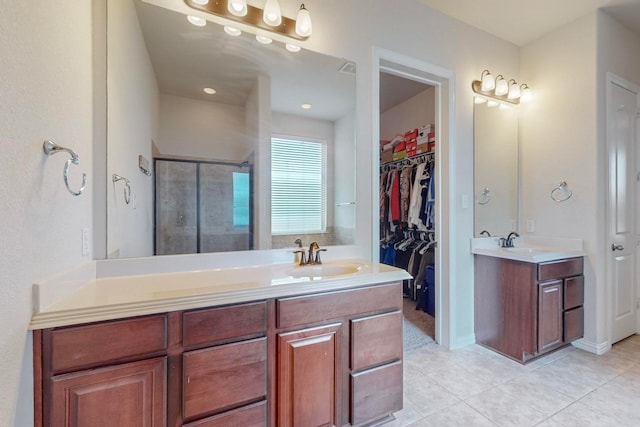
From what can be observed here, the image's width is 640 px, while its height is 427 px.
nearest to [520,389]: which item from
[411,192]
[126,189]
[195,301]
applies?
[195,301]

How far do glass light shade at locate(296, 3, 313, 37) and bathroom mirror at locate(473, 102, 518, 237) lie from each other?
170cm

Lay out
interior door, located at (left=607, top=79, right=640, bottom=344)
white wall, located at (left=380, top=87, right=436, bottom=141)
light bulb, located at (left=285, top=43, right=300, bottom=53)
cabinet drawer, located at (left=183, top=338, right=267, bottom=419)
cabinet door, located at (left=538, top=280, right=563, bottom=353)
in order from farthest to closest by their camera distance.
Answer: white wall, located at (left=380, top=87, right=436, bottom=141)
interior door, located at (left=607, top=79, right=640, bottom=344)
cabinet door, located at (left=538, top=280, right=563, bottom=353)
light bulb, located at (left=285, top=43, right=300, bottom=53)
cabinet drawer, located at (left=183, top=338, right=267, bottom=419)

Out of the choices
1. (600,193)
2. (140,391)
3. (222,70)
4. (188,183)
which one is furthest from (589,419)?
(222,70)

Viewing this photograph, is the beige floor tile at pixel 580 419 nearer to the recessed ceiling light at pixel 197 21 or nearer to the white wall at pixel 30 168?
the white wall at pixel 30 168

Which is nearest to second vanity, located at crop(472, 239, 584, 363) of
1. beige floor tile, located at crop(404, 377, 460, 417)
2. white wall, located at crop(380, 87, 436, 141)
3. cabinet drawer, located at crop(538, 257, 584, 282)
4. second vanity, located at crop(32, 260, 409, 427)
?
cabinet drawer, located at crop(538, 257, 584, 282)

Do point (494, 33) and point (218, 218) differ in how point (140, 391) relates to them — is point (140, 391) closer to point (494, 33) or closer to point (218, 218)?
point (218, 218)

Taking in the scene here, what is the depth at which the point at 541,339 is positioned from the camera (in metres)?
2.13

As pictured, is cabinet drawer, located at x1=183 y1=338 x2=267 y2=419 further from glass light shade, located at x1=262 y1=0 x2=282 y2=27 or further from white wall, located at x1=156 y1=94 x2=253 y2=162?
glass light shade, located at x1=262 y1=0 x2=282 y2=27

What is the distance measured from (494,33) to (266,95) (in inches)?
91.4

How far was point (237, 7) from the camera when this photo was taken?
1538mm

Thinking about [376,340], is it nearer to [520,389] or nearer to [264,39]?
[520,389]

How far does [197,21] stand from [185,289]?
141 centimetres

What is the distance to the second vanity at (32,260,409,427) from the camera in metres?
0.92

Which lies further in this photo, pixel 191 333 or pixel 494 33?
pixel 494 33
